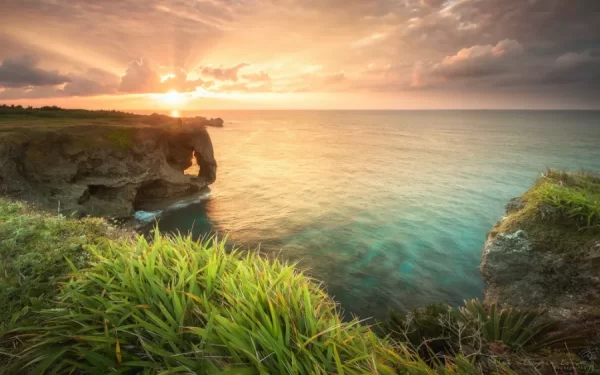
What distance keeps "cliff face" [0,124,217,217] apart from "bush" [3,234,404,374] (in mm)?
21864

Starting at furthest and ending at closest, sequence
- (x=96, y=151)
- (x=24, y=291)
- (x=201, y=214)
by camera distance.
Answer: (x=201, y=214) < (x=96, y=151) < (x=24, y=291)

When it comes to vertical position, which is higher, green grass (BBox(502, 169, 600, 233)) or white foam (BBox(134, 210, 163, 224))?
green grass (BBox(502, 169, 600, 233))

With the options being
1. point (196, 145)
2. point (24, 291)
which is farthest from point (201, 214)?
point (24, 291)

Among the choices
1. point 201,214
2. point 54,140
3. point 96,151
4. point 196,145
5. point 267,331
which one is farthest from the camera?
point 196,145

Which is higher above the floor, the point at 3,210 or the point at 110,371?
the point at 3,210

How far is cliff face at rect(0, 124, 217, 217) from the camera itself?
20.0 metres

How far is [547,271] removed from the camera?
21.5ft

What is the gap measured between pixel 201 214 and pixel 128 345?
2634cm

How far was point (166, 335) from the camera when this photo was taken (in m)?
2.67

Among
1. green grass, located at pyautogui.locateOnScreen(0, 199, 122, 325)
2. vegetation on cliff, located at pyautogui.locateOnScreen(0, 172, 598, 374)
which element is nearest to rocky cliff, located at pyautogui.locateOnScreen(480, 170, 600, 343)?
vegetation on cliff, located at pyautogui.locateOnScreen(0, 172, 598, 374)

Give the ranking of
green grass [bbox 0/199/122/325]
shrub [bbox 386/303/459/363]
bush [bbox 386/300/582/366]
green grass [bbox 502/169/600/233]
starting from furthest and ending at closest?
green grass [bbox 502/169/600/233]
shrub [bbox 386/303/459/363]
bush [bbox 386/300/582/366]
green grass [bbox 0/199/122/325]

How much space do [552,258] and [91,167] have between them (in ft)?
97.1

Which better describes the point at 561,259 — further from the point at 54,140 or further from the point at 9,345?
the point at 54,140

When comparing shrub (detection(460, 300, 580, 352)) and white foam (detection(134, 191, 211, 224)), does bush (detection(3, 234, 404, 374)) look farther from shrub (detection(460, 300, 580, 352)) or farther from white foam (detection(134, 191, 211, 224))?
white foam (detection(134, 191, 211, 224))
